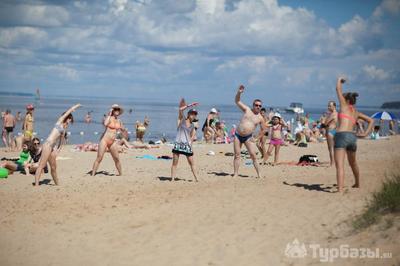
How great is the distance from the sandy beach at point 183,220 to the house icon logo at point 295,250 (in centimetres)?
8

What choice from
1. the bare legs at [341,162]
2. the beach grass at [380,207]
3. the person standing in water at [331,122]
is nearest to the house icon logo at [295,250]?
the beach grass at [380,207]

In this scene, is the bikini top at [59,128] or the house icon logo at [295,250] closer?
the house icon logo at [295,250]

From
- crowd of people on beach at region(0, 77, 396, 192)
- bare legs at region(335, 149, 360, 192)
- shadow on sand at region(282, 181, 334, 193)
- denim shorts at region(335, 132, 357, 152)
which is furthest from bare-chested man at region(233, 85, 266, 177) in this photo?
denim shorts at region(335, 132, 357, 152)

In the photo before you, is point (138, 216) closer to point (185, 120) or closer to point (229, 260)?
point (229, 260)

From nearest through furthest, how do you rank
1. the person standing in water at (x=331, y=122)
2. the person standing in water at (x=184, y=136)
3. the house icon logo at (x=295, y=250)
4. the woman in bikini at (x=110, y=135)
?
the house icon logo at (x=295, y=250)
the person standing in water at (x=184, y=136)
the woman in bikini at (x=110, y=135)
the person standing in water at (x=331, y=122)

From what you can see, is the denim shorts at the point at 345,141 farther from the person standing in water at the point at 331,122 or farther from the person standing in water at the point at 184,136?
the person standing in water at the point at 331,122

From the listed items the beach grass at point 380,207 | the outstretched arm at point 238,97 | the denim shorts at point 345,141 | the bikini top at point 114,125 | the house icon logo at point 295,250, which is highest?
the outstretched arm at point 238,97

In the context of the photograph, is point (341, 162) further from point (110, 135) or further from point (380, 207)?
point (110, 135)

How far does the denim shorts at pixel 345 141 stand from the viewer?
367 inches

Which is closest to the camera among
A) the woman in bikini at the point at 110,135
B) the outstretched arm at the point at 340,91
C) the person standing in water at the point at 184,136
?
the outstretched arm at the point at 340,91

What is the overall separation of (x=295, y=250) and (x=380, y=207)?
1557 mm

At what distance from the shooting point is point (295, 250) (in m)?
6.79

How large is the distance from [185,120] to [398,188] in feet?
17.4

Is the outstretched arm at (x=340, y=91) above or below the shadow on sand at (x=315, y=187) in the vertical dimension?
above
